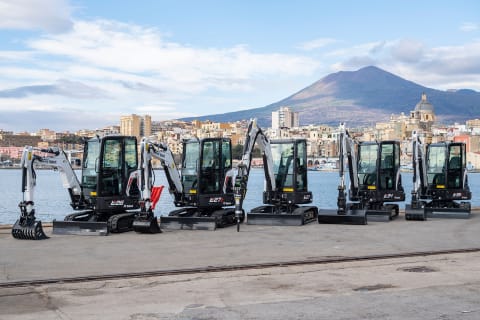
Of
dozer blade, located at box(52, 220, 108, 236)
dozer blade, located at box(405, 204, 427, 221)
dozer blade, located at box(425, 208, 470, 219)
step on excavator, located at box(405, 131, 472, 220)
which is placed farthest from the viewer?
step on excavator, located at box(405, 131, 472, 220)

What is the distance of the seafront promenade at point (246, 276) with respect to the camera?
29.8 feet

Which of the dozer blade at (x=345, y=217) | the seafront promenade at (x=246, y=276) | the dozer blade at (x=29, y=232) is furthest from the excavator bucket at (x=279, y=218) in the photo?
the dozer blade at (x=29, y=232)

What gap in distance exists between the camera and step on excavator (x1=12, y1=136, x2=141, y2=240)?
63.8 feet

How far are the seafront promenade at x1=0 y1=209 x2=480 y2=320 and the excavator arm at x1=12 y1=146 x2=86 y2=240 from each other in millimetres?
547

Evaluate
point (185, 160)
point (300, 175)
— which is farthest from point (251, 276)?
point (300, 175)

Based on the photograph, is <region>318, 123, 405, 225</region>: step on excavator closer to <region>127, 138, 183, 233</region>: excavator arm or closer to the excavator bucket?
the excavator bucket

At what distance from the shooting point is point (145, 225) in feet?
62.4

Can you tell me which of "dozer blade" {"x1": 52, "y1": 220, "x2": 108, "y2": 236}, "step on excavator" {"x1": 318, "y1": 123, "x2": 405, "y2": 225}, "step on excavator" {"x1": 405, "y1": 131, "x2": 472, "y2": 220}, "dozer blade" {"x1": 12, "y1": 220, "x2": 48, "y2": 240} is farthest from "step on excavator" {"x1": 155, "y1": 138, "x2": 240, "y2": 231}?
"step on excavator" {"x1": 405, "y1": 131, "x2": 472, "y2": 220}

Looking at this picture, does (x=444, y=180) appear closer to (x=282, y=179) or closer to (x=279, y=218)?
(x=282, y=179)

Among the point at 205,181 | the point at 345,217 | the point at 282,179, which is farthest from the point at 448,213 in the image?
the point at 205,181

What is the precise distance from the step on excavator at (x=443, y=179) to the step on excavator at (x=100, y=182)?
37.1 feet

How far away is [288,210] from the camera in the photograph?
23.0 metres

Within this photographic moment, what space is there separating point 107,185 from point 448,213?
13.3 metres

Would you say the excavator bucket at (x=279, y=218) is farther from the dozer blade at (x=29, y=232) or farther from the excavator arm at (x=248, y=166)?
the dozer blade at (x=29, y=232)
